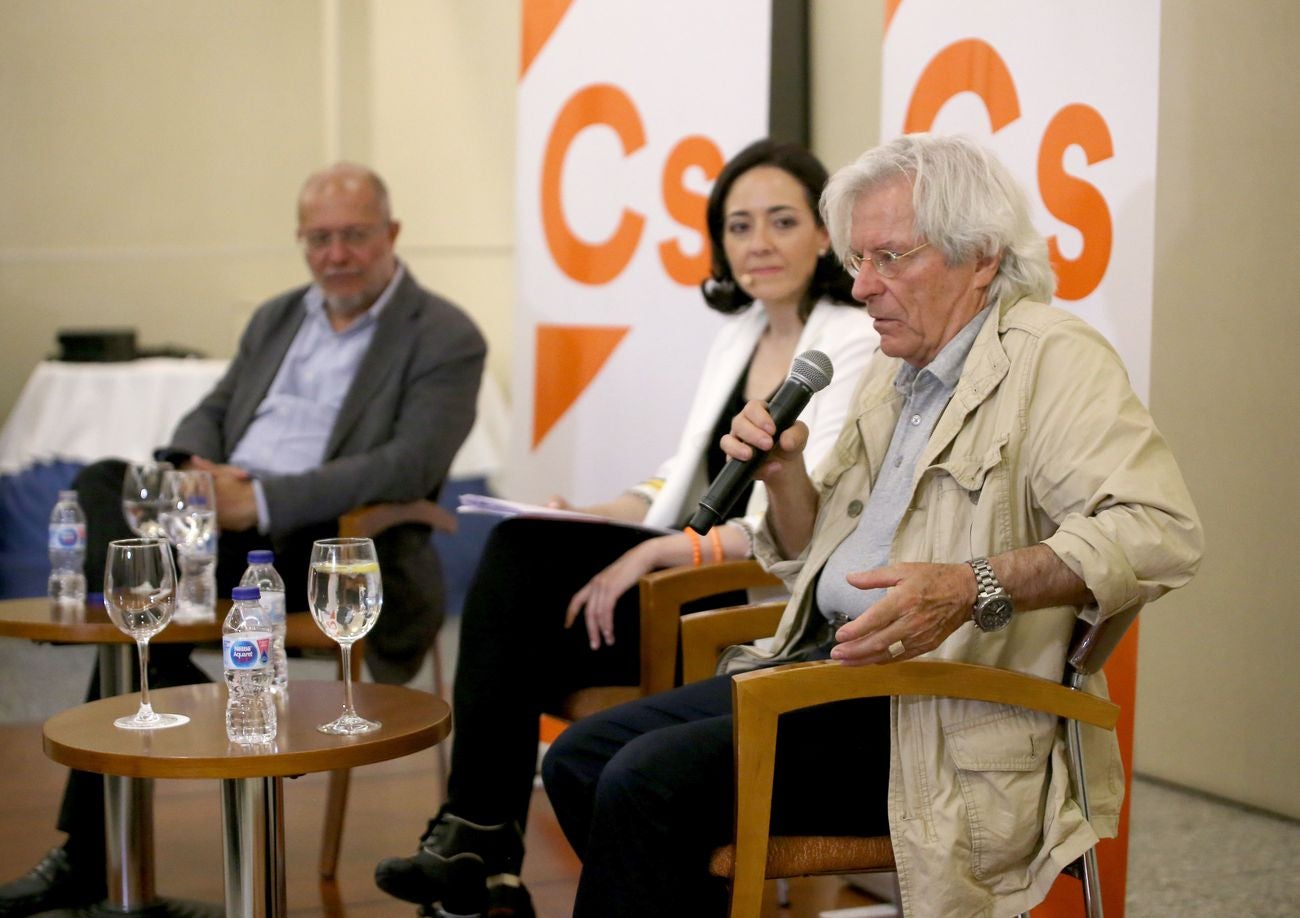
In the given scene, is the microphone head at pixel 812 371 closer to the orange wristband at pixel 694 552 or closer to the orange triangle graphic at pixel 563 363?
the orange wristband at pixel 694 552

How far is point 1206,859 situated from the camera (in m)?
2.82

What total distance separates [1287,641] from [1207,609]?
193mm

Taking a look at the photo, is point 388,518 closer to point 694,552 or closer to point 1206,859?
point 694,552

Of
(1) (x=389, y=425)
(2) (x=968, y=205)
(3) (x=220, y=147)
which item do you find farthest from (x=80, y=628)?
(3) (x=220, y=147)

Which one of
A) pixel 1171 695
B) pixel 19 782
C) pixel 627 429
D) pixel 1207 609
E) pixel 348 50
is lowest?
pixel 19 782

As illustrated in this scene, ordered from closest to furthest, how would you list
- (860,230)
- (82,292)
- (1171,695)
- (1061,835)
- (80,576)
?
(1061,835) → (860,230) → (80,576) → (1171,695) → (82,292)

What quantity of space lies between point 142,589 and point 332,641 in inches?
31.2

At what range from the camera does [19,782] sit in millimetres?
3334

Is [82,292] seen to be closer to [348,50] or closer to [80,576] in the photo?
[348,50]

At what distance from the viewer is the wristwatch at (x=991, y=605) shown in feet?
5.10

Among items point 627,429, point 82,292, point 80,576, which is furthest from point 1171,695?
point 82,292

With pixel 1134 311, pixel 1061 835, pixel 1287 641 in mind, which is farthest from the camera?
pixel 1287 641

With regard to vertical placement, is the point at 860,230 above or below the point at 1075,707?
above

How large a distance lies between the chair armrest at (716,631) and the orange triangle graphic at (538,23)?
1.95 meters
